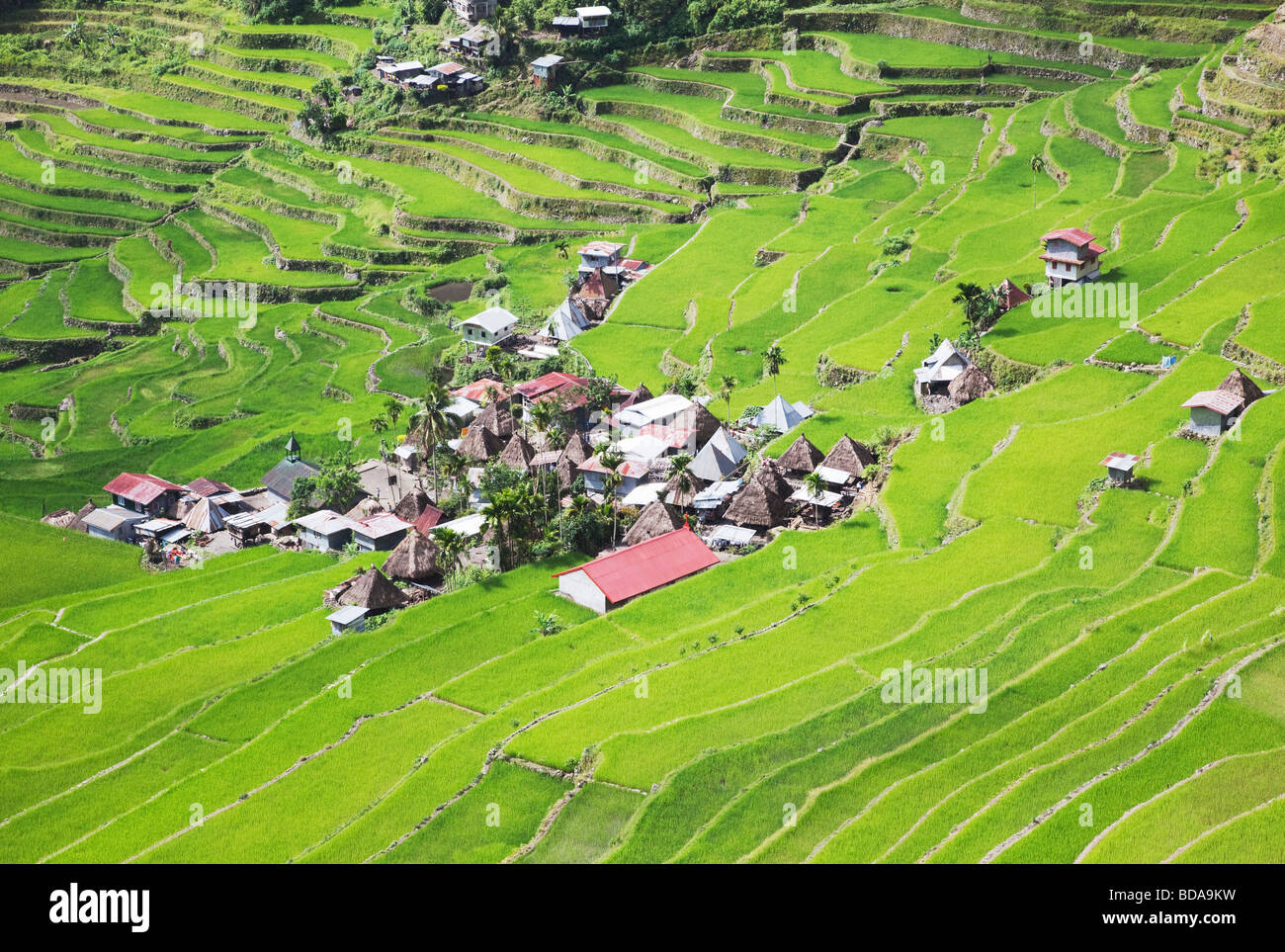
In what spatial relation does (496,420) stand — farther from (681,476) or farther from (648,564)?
(648,564)

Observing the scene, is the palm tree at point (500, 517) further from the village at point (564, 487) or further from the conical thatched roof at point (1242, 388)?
the conical thatched roof at point (1242, 388)

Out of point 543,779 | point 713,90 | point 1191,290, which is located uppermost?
point 713,90

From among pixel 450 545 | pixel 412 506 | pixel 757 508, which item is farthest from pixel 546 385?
pixel 757 508

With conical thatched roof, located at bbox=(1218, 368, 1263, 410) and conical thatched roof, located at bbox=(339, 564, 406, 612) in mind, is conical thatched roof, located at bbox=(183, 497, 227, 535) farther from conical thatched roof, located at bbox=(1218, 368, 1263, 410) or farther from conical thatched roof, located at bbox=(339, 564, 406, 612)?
conical thatched roof, located at bbox=(1218, 368, 1263, 410)

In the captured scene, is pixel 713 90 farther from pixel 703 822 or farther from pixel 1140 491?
pixel 703 822

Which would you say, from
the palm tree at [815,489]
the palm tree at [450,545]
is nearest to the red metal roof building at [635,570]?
the palm tree at [450,545]

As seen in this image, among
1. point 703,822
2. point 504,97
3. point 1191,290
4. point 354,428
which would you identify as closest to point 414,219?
point 504,97
